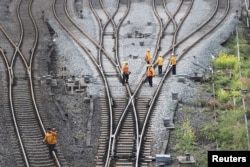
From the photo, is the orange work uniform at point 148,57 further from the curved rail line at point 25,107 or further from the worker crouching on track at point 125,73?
the curved rail line at point 25,107

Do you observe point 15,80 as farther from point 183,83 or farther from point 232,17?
point 232,17

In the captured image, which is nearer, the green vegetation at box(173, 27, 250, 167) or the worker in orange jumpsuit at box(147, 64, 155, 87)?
the green vegetation at box(173, 27, 250, 167)

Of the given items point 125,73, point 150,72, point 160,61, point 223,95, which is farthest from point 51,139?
point 160,61

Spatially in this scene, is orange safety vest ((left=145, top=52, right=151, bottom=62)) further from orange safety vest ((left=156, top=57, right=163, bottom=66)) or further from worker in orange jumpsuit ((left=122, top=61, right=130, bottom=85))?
worker in orange jumpsuit ((left=122, top=61, right=130, bottom=85))

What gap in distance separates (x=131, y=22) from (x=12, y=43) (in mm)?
6984

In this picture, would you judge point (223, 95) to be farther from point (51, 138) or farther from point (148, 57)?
point (51, 138)

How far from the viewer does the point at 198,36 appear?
36.3 metres

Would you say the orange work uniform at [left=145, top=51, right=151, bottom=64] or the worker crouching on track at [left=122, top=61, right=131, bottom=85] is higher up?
the orange work uniform at [left=145, top=51, right=151, bottom=64]

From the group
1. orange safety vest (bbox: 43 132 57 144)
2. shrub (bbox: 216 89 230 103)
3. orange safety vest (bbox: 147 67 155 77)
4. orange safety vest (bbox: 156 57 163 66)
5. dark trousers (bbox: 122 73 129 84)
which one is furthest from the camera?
orange safety vest (bbox: 156 57 163 66)

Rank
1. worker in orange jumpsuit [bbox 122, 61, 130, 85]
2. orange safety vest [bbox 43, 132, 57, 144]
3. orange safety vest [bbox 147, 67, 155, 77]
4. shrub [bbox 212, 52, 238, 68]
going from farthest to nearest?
shrub [bbox 212, 52, 238, 68] < worker in orange jumpsuit [bbox 122, 61, 130, 85] < orange safety vest [bbox 147, 67, 155, 77] < orange safety vest [bbox 43, 132, 57, 144]

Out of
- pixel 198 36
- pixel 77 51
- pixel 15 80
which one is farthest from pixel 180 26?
pixel 15 80

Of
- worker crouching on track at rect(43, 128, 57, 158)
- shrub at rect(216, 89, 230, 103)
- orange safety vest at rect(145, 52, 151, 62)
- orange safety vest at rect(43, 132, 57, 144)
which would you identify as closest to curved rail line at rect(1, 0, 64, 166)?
worker crouching on track at rect(43, 128, 57, 158)

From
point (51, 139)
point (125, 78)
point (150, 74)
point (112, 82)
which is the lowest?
point (51, 139)

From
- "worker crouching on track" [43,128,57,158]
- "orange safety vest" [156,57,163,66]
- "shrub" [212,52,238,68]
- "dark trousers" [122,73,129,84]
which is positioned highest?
"orange safety vest" [156,57,163,66]
